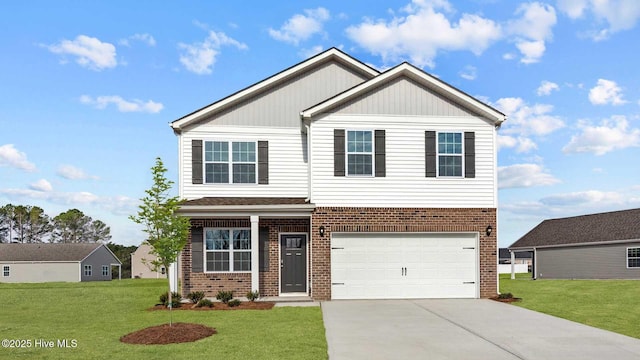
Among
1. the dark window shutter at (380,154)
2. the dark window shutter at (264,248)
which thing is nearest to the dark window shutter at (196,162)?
the dark window shutter at (264,248)

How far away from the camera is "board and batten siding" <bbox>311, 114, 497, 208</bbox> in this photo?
1727 centimetres

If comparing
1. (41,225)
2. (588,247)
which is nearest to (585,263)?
(588,247)

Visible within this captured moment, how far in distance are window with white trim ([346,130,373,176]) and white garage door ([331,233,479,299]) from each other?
2.12 meters

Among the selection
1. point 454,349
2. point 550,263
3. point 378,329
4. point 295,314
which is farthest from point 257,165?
point 550,263

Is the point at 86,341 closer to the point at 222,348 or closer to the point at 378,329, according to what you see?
the point at 222,348

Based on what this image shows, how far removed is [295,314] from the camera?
1396cm

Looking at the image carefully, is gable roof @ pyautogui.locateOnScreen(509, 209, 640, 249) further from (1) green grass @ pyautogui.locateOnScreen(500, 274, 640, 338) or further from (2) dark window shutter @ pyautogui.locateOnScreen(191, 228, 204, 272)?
(2) dark window shutter @ pyautogui.locateOnScreen(191, 228, 204, 272)

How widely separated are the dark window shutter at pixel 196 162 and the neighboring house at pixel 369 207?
35 mm

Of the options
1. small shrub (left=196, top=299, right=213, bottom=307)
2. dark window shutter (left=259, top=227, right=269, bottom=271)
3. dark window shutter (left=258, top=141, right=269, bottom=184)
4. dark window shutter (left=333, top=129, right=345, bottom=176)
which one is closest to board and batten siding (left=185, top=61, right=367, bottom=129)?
dark window shutter (left=258, top=141, right=269, bottom=184)

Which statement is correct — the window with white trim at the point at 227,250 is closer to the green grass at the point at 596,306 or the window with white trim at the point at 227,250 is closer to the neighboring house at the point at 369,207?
the neighboring house at the point at 369,207

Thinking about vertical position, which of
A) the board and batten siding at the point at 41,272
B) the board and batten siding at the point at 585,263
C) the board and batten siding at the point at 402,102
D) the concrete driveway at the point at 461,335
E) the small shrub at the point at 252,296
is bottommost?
the board and batten siding at the point at 41,272

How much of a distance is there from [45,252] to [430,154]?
54404 mm

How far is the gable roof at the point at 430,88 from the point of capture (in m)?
17.4

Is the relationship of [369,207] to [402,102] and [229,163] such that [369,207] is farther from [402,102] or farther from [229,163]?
[229,163]
